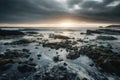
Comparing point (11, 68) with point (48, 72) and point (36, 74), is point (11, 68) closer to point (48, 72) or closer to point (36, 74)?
point (36, 74)

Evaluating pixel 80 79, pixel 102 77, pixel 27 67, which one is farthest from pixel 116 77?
pixel 27 67

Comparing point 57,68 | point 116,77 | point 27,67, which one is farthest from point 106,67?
point 27,67

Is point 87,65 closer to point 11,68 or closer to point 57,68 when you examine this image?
point 57,68

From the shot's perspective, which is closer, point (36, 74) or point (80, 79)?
point (80, 79)

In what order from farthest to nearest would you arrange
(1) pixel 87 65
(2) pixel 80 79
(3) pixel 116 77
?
(1) pixel 87 65 < (3) pixel 116 77 < (2) pixel 80 79

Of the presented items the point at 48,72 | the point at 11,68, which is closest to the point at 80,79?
the point at 48,72

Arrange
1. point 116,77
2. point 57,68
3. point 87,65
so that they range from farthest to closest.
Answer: point 87,65 < point 57,68 < point 116,77

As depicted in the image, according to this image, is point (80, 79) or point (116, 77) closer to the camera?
point (80, 79)

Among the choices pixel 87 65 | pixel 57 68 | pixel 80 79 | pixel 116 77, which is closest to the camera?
pixel 80 79

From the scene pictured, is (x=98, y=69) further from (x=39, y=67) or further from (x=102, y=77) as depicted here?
(x=39, y=67)
